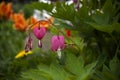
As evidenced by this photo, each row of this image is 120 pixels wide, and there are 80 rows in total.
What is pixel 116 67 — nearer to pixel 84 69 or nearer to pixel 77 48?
pixel 84 69

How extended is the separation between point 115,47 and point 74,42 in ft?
0.65

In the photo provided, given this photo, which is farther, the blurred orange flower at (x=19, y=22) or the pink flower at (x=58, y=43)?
the blurred orange flower at (x=19, y=22)

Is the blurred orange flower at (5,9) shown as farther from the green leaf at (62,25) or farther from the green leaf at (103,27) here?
the green leaf at (103,27)

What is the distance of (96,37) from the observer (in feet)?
4.46

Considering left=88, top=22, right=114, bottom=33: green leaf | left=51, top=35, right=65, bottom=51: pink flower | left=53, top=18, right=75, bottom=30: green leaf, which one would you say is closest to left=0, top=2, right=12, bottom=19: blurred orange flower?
left=53, top=18, right=75, bottom=30: green leaf

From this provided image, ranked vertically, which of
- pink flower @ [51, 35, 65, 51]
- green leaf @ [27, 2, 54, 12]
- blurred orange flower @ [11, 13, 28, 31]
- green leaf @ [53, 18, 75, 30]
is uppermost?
green leaf @ [27, 2, 54, 12]

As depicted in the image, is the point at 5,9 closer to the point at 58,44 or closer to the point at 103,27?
the point at 58,44

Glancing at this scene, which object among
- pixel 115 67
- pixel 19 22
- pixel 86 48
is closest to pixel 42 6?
pixel 86 48

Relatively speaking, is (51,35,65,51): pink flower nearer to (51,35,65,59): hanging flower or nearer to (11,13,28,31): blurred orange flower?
(51,35,65,59): hanging flower

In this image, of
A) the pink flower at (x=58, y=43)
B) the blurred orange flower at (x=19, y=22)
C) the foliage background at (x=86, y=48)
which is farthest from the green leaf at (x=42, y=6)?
the blurred orange flower at (x=19, y=22)

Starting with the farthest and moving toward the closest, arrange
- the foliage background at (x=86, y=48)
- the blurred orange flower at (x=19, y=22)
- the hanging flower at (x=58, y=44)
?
the blurred orange flower at (x=19, y=22) < the hanging flower at (x=58, y=44) < the foliage background at (x=86, y=48)

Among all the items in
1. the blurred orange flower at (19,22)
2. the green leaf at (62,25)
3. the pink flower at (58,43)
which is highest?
the green leaf at (62,25)

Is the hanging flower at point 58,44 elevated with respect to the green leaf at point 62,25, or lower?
lower

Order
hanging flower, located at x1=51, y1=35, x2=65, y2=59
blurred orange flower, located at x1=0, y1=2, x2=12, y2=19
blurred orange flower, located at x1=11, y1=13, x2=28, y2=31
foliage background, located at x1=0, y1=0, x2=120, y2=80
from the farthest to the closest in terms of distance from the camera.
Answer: blurred orange flower, located at x1=11, y1=13, x2=28, y2=31
blurred orange flower, located at x1=0, y1=2, x2=12, y2=19
hanging flower, located at x1=51, y1=35, x2=65, y2=59
foliage background, located at x1=0, y1=0, x2=120, y2=80
